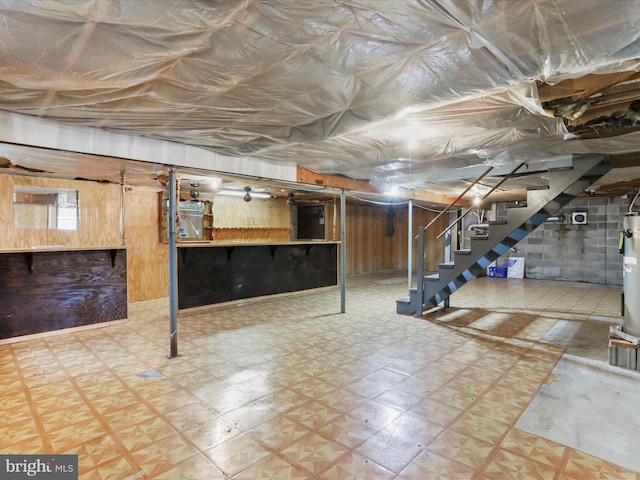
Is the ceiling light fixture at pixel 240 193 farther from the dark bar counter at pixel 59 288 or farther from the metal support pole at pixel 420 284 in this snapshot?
the metal support pole at pixel 420 284

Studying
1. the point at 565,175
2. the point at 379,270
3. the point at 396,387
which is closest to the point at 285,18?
the point at 396,387

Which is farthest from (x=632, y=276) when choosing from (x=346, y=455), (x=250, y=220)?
(x=250, y=220)

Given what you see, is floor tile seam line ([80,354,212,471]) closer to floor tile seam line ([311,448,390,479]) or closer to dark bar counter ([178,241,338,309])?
floor tile seam line ([311,448,390,479])

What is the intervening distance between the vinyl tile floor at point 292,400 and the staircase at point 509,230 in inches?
17.4

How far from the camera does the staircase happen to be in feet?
12.6

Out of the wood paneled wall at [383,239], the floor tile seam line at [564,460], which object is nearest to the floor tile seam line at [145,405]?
the floor tile seam line at [564,460]

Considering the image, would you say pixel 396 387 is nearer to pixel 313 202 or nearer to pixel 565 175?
pixel 565 175

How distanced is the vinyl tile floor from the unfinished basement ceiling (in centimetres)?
202

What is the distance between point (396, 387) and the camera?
2.62 meters

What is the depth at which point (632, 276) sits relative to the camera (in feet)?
10.5

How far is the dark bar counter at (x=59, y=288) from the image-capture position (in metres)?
3.74

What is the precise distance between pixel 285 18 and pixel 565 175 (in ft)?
12.9

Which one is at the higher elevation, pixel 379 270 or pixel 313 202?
pixel 313 202

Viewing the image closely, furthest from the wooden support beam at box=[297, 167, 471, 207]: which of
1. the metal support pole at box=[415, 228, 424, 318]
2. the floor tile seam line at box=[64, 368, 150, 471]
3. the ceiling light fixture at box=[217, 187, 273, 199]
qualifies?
the floor tile seam line at box=[64, 368, 150, 471]
